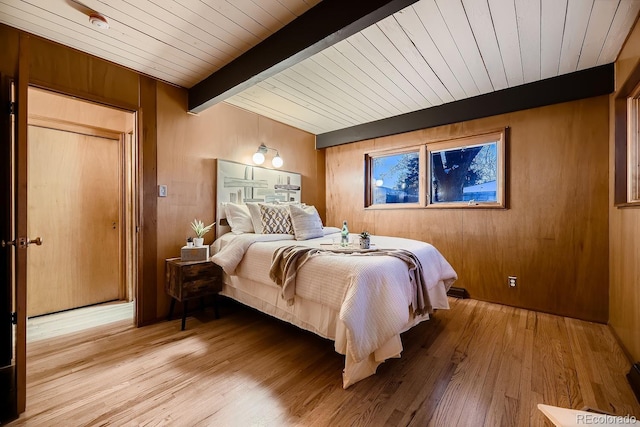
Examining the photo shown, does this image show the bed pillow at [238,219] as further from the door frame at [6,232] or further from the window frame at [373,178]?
the window frame at [373,178]

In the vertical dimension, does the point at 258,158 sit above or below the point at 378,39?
below

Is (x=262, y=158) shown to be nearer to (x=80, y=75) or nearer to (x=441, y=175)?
(x=80, y=75)

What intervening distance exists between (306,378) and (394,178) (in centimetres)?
307

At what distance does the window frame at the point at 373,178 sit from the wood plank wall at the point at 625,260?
5.77 feet

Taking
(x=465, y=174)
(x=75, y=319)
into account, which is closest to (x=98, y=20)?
(x=75, y=319)

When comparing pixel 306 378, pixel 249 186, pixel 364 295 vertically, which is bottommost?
pixel 306 378

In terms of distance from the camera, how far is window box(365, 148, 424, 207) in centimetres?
383

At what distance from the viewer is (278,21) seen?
1.90 m

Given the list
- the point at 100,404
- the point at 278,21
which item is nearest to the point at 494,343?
the point at 100,404

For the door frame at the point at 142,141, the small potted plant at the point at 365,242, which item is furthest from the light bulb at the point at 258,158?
the small potted plant at the point at 365,242

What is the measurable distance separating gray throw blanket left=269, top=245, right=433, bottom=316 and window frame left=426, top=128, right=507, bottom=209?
A: 163 centimetres

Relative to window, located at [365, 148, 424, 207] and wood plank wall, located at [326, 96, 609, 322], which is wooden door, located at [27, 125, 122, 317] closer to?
window, located at [365, 148, 424, 207]

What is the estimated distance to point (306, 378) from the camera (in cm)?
178

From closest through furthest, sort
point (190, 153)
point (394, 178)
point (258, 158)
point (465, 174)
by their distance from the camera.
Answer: point (190, 153), point (465, 174), point (258, 158), point (394, 178)
